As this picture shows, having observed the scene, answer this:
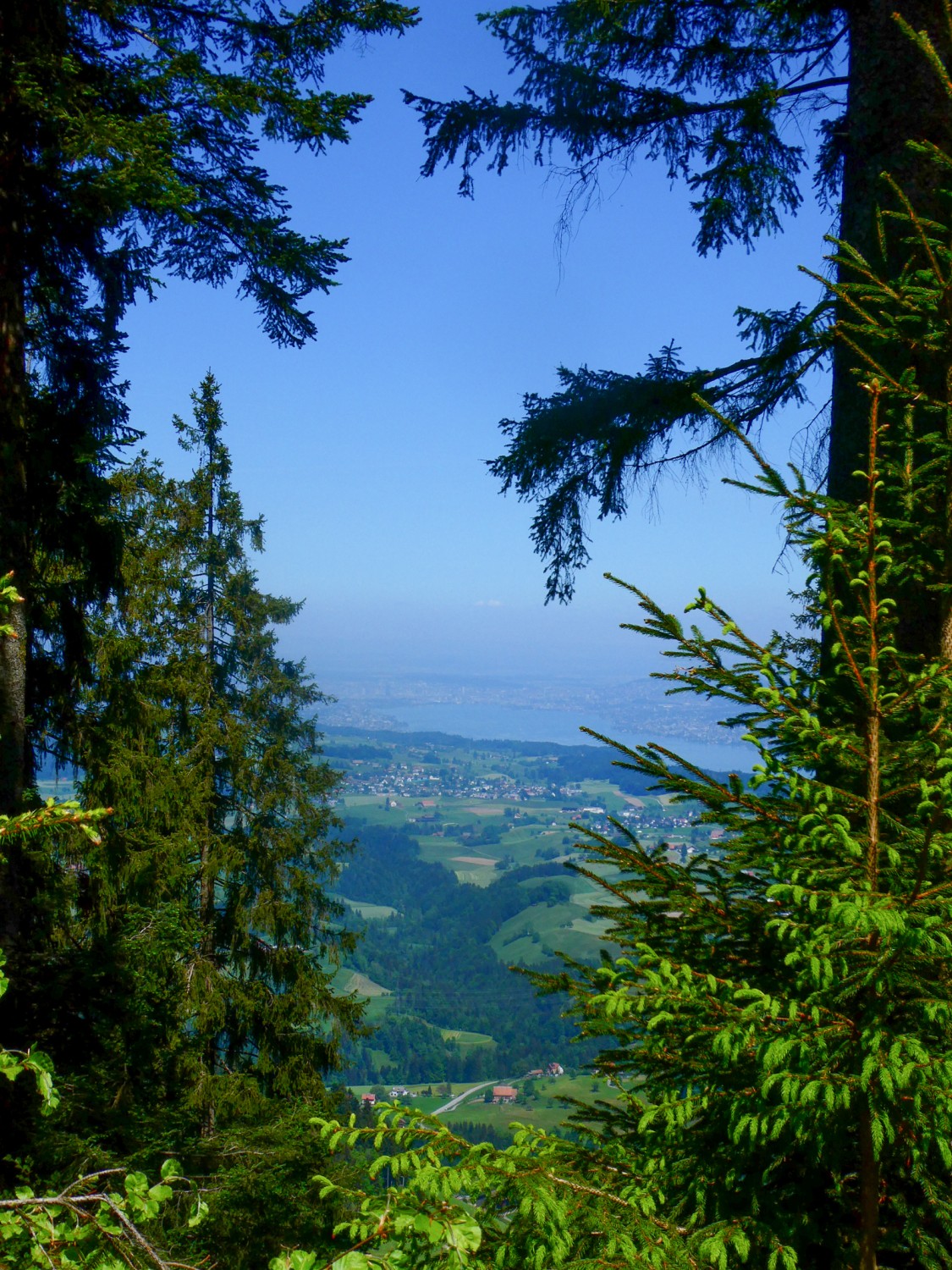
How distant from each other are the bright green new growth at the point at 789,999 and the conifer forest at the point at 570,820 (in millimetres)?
15

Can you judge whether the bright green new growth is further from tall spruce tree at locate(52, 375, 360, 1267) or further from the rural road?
the rural road

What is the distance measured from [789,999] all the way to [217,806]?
8.96m

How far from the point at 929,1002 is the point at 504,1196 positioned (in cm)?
108

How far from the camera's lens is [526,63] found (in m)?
4.36

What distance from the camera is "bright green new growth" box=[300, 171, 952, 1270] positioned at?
1.71 m

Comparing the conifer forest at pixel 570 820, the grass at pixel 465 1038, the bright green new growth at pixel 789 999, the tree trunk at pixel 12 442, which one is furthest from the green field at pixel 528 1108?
the bright green new growth at pixel 789 999

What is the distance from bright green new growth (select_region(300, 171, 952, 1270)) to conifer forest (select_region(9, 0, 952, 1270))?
0.05 feet

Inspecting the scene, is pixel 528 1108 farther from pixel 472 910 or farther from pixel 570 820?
pixel 570 820

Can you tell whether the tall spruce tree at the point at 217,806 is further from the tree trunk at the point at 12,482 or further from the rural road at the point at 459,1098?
the rural road at the point at 459,1098

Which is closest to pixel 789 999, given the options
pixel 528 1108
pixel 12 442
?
pixel 12 442

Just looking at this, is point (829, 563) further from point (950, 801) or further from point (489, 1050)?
point (489, 1050)

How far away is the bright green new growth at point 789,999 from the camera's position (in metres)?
1.71

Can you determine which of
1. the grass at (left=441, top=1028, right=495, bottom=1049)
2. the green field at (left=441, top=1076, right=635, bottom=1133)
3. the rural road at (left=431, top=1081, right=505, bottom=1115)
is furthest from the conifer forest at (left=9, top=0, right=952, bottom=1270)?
the grass at (left=441, top=1028, right=495, bottom=1049)

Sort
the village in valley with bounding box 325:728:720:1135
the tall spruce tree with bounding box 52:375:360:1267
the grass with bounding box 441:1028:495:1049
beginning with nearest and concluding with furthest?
1. the tall spruce tree with bounding box 52:375:360:1267
2. the village in valley with bounding box 325:728:720:1135
3. the grass with bounding box 441:1028:495:1049
